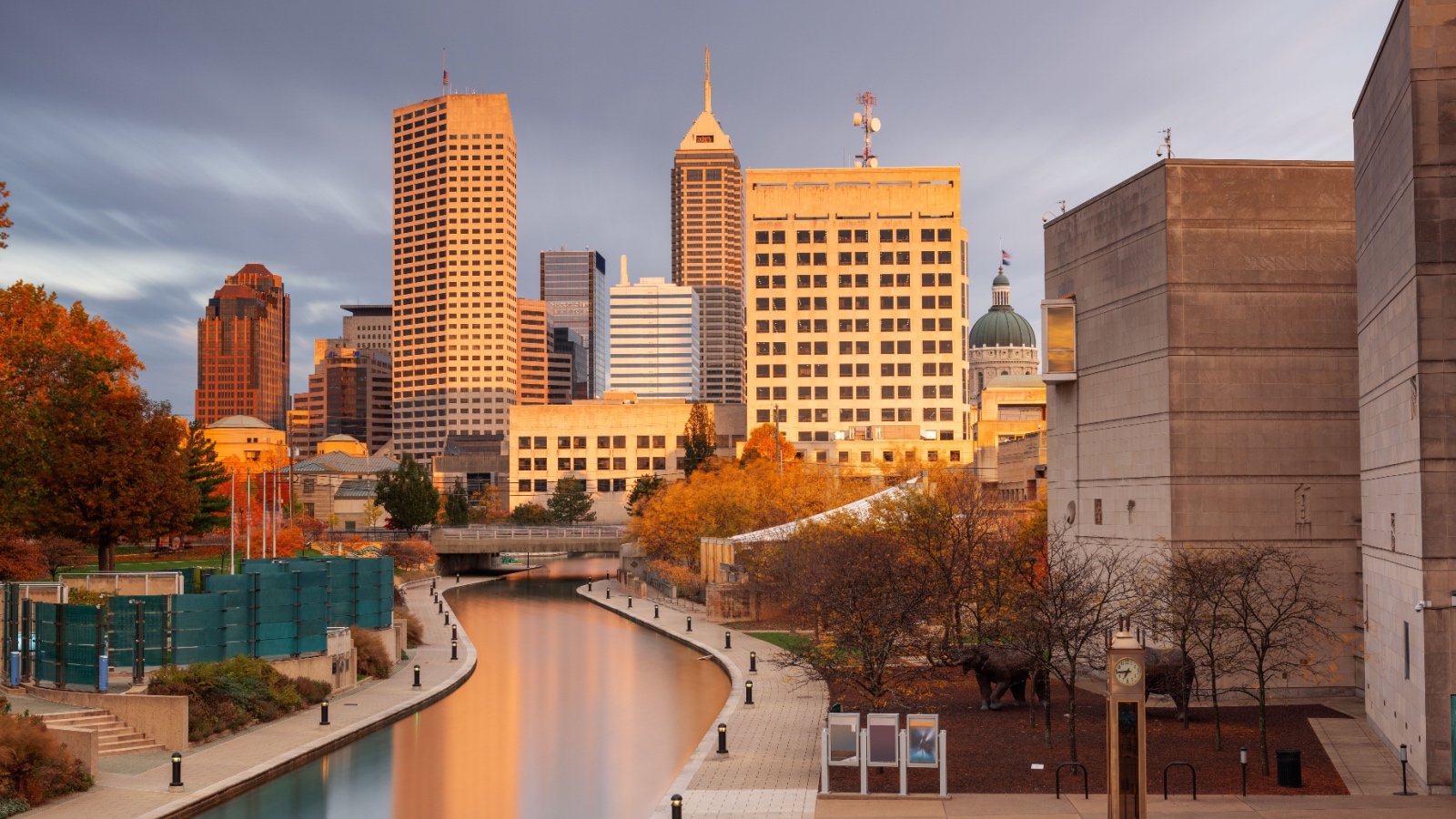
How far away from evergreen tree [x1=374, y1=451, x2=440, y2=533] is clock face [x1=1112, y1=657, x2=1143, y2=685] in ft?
345

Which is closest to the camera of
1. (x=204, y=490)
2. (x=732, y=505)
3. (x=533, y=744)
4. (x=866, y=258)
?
(x=533, y=744)

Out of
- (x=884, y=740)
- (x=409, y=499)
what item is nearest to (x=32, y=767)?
(x=884, y=740)

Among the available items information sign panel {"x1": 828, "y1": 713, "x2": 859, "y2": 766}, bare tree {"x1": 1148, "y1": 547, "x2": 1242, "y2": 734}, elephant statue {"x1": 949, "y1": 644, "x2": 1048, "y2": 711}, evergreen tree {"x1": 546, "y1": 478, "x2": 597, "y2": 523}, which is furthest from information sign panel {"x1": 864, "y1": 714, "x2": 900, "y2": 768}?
evergreen tree {"x1": 546, "y1": 478, "x2": 597, "y2": 523}

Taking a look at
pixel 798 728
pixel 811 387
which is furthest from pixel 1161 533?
pixel 811 387

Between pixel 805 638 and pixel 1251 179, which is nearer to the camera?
pixel 1251 179

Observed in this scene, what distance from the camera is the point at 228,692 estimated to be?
34.4m

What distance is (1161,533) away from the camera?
37344 millimetres

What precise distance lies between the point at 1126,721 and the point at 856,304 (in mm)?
136925

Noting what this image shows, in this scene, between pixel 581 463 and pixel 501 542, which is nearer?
pixel 501 542

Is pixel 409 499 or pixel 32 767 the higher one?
pixel 409 499

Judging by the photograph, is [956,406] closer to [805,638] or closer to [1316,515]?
[805,638]

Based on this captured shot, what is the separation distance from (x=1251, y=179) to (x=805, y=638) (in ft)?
76.5

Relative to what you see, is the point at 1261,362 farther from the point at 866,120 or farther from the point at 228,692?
the point at 866,120

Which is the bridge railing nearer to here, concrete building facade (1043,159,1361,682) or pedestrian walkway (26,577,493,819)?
pedestrian walkway (26,577,493,819)
